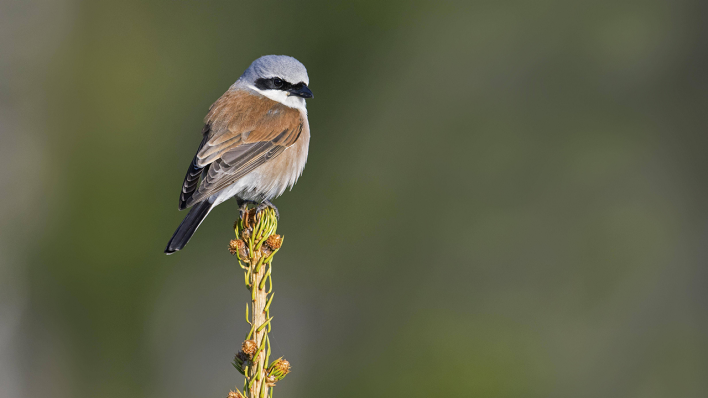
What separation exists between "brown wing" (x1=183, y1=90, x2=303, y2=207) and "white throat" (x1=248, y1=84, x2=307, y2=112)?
70mm

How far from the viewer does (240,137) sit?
12.3 ft

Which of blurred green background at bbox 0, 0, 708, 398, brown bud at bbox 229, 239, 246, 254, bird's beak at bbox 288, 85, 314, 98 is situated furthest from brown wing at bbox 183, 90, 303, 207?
blurred green background at bbox 0, 0, 708, 398

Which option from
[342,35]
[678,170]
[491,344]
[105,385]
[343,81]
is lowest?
[105,385]

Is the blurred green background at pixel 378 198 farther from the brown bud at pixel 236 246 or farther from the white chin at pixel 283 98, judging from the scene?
the brown bud at pixel 236 246

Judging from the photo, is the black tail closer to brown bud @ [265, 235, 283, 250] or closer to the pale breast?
the pale breast

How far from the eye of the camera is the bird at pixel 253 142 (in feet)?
11.3

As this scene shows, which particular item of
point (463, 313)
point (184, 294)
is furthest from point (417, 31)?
point (184, 294)

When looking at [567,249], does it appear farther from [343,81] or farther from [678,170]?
[343,81]

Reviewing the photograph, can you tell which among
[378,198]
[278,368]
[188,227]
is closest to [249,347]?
[278,368]

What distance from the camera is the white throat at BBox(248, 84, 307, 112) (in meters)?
4.12

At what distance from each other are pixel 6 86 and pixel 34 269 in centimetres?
240

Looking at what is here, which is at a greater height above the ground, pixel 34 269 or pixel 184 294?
pixel 34 269

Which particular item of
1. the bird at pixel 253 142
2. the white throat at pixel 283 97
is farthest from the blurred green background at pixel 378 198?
the white throat at pixel 283 97

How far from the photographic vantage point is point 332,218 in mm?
8625
